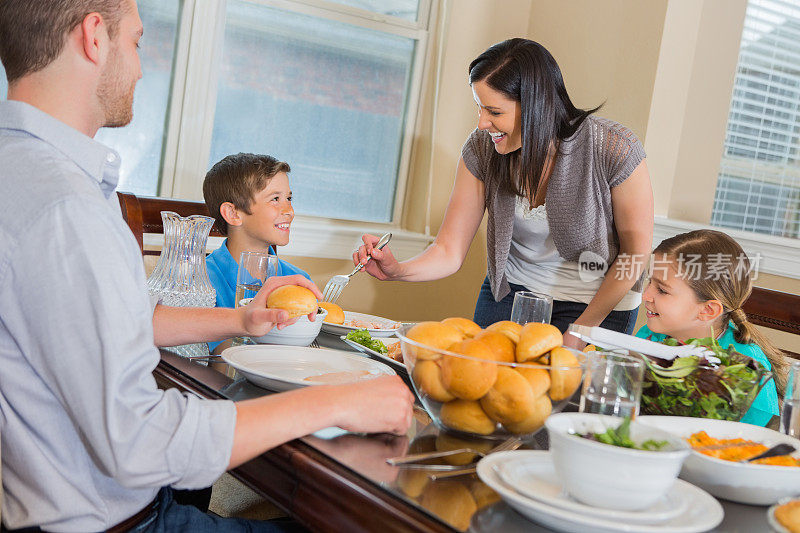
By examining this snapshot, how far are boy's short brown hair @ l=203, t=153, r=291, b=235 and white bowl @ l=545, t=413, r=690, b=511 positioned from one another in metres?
1.76

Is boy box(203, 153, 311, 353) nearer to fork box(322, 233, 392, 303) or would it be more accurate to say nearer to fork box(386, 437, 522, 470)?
fork box(322, 233, 392, 303)

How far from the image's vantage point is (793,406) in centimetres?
114

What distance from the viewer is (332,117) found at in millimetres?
3492

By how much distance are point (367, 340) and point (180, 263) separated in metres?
0.38

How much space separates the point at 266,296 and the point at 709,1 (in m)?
2.53

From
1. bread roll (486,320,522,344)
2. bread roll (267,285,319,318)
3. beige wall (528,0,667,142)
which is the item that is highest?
beige wall (528,0,667,142)

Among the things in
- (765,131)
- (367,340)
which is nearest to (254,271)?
(367,340)

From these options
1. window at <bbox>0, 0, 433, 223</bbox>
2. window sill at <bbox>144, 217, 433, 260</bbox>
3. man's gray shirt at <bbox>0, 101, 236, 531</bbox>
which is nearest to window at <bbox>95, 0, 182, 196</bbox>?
window at <bbox>0, 0, 433, 223</bbox>

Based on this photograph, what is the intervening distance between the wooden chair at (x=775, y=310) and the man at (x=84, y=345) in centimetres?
132

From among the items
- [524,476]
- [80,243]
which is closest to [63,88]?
[80,243]

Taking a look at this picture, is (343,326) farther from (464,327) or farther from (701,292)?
(701,292)

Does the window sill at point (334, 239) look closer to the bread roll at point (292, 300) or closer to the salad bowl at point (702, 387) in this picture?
the bread roll at point (292, 300)

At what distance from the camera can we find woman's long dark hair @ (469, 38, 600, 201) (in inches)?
79.6

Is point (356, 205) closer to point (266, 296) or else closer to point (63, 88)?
point (266, 296)
